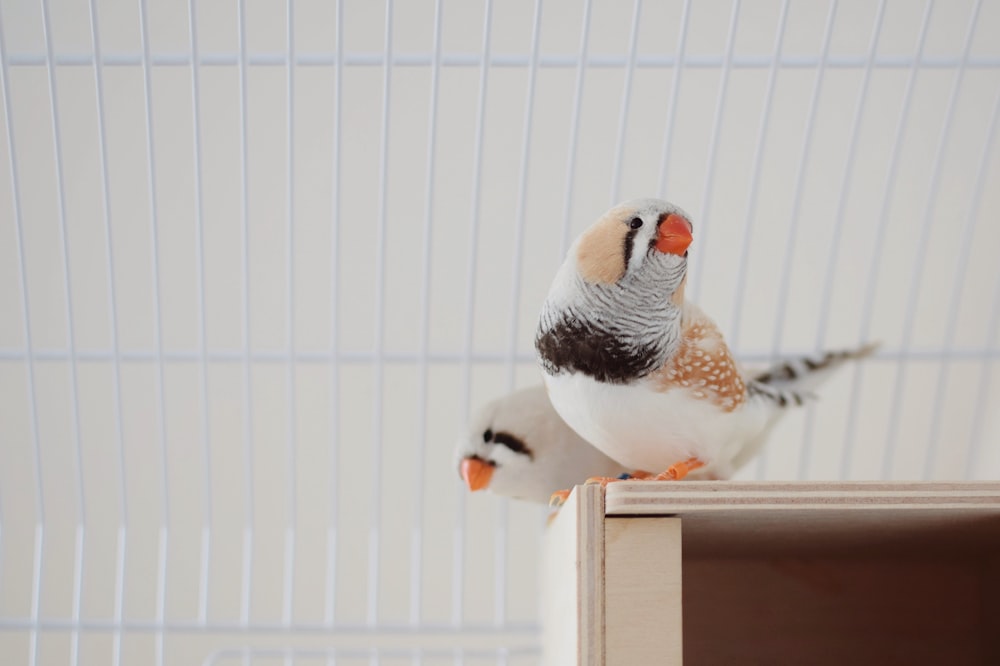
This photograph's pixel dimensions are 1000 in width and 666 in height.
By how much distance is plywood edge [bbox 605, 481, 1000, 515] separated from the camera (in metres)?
0.65

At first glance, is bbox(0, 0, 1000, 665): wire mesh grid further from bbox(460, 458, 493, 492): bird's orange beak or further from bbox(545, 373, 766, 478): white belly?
bbox(545, 373, 766, 478): white belly

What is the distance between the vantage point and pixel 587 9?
0.92m

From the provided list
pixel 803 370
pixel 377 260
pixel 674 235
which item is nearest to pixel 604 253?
pixel 674 235

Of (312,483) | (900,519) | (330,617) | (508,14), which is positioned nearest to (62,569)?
(312,483)

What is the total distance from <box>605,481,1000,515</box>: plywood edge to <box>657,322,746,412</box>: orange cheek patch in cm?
15

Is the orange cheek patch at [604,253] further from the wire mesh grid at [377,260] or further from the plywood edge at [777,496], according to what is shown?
the wire mesh grid at [377,260]

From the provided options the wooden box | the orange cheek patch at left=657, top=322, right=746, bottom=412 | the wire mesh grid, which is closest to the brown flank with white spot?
the orange cheek patch at left=657, top=322, right=746, bottom=412

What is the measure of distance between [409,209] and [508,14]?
1.01ft

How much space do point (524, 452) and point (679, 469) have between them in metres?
0.18

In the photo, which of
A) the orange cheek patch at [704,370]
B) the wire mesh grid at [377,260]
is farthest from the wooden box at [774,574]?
the wire mesh grid at [377,260]

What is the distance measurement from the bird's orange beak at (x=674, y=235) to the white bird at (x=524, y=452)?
25 cm

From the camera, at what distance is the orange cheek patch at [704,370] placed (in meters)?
0.79

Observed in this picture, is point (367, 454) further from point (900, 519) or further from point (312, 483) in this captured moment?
point (900, 519)

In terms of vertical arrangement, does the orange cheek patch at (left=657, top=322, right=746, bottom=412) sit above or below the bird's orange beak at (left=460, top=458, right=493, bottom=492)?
above
